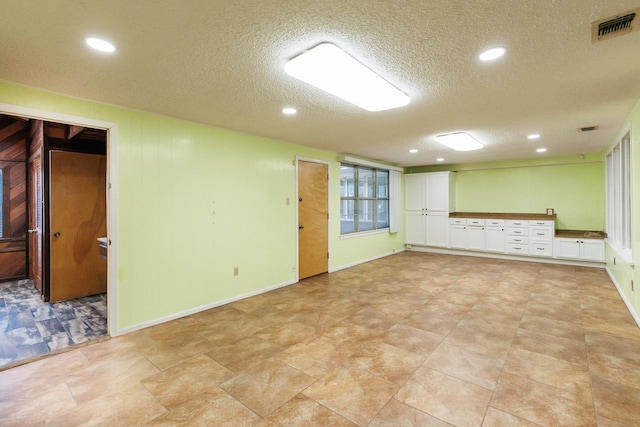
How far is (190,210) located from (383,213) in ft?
16.1

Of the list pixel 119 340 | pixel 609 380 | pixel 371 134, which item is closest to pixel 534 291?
pixel 609 380

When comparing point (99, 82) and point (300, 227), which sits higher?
point (99, 82)

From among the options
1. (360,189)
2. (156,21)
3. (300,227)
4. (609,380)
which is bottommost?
(609,380)

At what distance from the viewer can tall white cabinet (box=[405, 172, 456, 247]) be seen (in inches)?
287

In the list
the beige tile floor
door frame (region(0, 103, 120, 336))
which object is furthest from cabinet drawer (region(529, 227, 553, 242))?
door frame (region(0, 103, 120, 336))

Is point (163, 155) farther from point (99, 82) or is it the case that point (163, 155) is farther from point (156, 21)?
point (156, 21)

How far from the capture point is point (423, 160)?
677 centimetres

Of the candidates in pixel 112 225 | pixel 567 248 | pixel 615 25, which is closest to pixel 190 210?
pixel 112 225

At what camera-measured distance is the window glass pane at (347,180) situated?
6.06 meters

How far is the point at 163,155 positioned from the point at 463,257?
6.41 meters

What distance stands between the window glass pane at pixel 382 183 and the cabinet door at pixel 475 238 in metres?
2.05

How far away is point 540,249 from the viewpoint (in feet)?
20.3

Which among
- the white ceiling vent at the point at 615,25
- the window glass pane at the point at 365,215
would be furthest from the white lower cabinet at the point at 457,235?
the white ceiling vent at the point at 615,25

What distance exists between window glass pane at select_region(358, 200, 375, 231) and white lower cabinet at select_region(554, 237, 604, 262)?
3.63 meters
